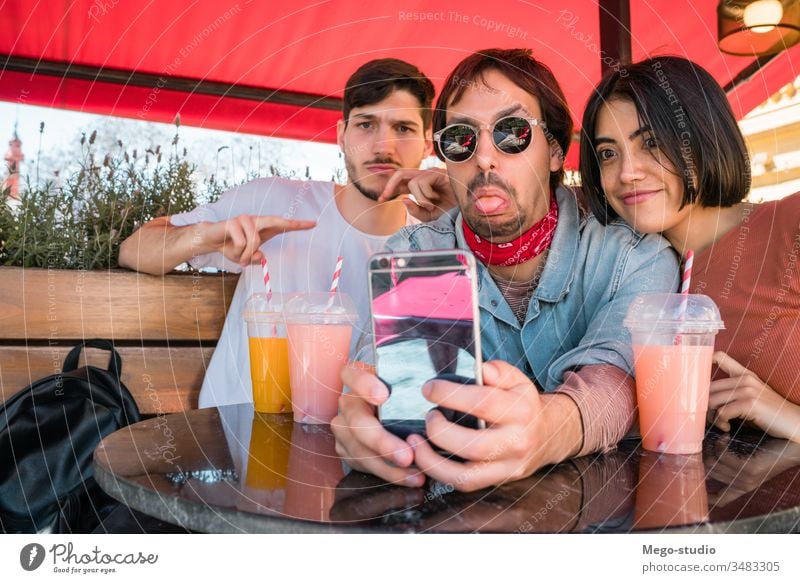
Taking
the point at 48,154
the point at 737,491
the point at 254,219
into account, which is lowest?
the point at 737,491

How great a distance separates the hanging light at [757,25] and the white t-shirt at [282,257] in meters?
1.56

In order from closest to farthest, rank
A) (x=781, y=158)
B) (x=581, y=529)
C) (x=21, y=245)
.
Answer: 1. (x=581, y=529)
2. (x=21, y=245)
3. (x=781, y=158)

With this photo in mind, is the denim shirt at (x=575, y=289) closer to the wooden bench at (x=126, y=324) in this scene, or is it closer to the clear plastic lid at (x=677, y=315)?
the clear plastic lid at (x=677, y=315)

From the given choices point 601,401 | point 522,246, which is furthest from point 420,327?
point 522,246

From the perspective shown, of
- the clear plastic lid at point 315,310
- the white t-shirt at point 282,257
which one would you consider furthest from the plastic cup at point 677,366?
the white t-shirt at point 282,257

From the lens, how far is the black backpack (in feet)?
3.95

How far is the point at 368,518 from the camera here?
0.61m

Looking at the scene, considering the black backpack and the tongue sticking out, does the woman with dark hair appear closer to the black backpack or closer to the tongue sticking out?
the tongue sticking out

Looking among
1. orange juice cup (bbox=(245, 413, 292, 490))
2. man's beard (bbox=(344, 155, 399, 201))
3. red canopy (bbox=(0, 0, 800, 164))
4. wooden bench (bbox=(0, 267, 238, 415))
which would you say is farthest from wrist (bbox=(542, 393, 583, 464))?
red canopy (bbox=(0, 0, 800, 164))

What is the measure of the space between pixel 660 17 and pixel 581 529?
264cm

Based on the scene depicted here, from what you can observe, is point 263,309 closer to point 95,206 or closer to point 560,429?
point 560,429

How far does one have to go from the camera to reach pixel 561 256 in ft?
3.85
